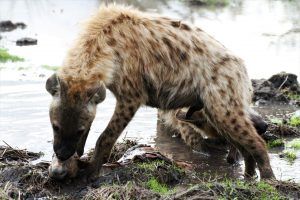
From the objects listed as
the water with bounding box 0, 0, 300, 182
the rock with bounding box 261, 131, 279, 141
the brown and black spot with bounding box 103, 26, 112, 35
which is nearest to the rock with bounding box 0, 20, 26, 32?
the water with bounding box 0, 0, 300, 182

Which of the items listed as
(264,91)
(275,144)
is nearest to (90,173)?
(275,144)

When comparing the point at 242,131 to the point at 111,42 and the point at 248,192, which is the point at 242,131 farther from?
the point at 111,42

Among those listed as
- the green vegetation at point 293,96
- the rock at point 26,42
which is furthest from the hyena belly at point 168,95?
the rock at point 26,42

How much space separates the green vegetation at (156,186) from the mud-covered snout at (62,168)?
22.2 inches

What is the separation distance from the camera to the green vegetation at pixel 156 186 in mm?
5012

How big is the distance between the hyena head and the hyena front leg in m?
0.34

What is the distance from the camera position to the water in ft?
22.4

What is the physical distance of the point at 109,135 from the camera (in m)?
5.27

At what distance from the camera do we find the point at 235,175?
234 inches

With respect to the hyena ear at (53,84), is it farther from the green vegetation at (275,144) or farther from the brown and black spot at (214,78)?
the green vegetation at (275,144)

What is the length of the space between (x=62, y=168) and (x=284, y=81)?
4496 millimetres

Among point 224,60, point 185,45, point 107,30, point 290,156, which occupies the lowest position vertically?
point 290,156

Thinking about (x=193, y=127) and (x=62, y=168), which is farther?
(x=193, y=127)

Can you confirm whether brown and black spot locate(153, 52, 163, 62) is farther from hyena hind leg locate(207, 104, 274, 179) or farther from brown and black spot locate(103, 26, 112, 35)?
hyena hind leg locate(207, 104, 274, 179)
